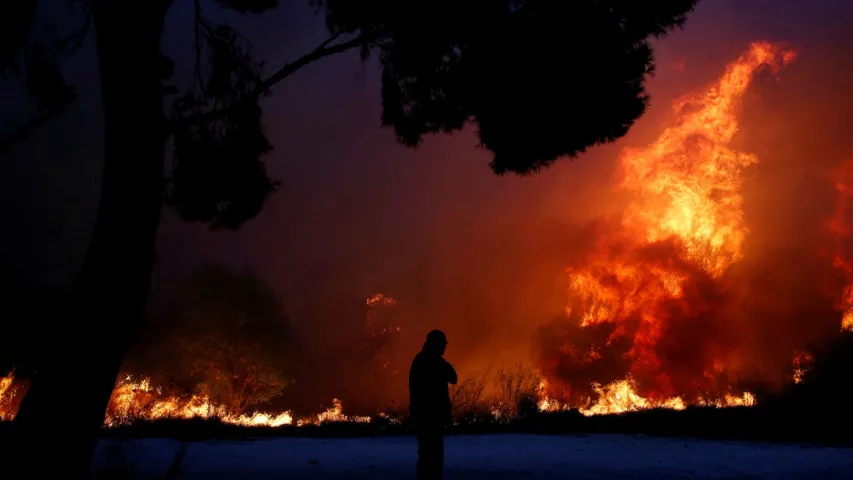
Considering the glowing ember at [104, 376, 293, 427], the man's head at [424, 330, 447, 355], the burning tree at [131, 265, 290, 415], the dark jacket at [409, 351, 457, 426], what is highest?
the burning tree at [131, 265, 290, 415]

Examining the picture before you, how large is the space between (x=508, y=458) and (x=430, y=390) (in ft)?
10.2

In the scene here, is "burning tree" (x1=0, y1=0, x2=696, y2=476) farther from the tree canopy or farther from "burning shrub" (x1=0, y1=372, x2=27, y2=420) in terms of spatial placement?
"burning shrub" (x1=0, y1=372, x2=27, y2=420)

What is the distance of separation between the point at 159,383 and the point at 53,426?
106 feet

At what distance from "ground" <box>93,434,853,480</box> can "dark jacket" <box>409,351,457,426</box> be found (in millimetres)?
1513

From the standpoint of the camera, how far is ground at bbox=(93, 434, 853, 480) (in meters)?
7.23

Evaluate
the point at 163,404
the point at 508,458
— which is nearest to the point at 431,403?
the point at 508,458

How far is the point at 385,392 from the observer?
232 feet

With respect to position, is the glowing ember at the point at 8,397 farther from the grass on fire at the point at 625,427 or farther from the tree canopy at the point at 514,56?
the tree canopy at the point at 514,56

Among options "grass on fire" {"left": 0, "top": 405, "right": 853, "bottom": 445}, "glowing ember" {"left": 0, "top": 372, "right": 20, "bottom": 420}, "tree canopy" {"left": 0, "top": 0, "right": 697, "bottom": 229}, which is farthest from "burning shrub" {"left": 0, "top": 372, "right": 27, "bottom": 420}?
"tree canopy" {"left": 0, "top": 0, "right": 697, "bottom": 229}

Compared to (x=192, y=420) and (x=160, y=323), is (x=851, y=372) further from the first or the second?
(x=160, y=323)

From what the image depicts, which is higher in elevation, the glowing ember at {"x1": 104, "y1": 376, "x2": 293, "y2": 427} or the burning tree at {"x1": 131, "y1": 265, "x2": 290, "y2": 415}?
the burning tree at {"x1": 131, "y1": 265, "x2": 290, "y2": 415}

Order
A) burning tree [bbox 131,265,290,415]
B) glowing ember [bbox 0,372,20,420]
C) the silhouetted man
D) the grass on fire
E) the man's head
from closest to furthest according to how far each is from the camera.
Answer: the silhouetted man, the man's head, the grass on fire, glowing ember [bbox 0,372,20,420], burning tree [bbox 131,265,290,415]

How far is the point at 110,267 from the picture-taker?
17.1 ft

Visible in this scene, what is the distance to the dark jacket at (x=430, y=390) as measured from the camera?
237 inches
